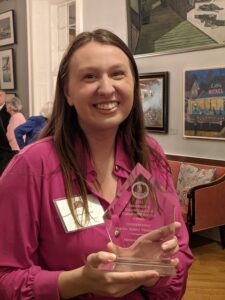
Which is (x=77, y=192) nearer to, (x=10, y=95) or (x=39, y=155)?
(x=39, y=155)

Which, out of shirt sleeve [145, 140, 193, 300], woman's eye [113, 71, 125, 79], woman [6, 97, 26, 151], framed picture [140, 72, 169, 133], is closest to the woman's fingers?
shirt sleeve [145, 140, 193, 300]

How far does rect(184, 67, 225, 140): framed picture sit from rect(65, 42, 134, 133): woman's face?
338cm

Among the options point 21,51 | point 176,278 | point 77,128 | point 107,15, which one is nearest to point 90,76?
point 77,128

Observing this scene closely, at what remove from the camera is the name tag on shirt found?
1107mm

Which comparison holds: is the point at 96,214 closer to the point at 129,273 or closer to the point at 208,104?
the point at 129,273

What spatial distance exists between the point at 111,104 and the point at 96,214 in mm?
323

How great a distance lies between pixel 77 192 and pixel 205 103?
11.9ft

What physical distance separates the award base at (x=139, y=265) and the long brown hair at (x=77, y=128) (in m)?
0.19

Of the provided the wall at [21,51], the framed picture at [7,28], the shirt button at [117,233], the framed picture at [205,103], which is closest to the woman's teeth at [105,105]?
the shirt button at [117,233]

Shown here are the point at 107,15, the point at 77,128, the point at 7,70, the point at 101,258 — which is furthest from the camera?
the point at 7,70

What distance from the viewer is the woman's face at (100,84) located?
3.75 feet

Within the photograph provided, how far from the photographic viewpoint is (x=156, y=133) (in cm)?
523

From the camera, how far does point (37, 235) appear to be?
1105mm

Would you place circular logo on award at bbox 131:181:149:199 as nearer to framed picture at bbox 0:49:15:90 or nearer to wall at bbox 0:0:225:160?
wall at bbox 0:0:225:160
